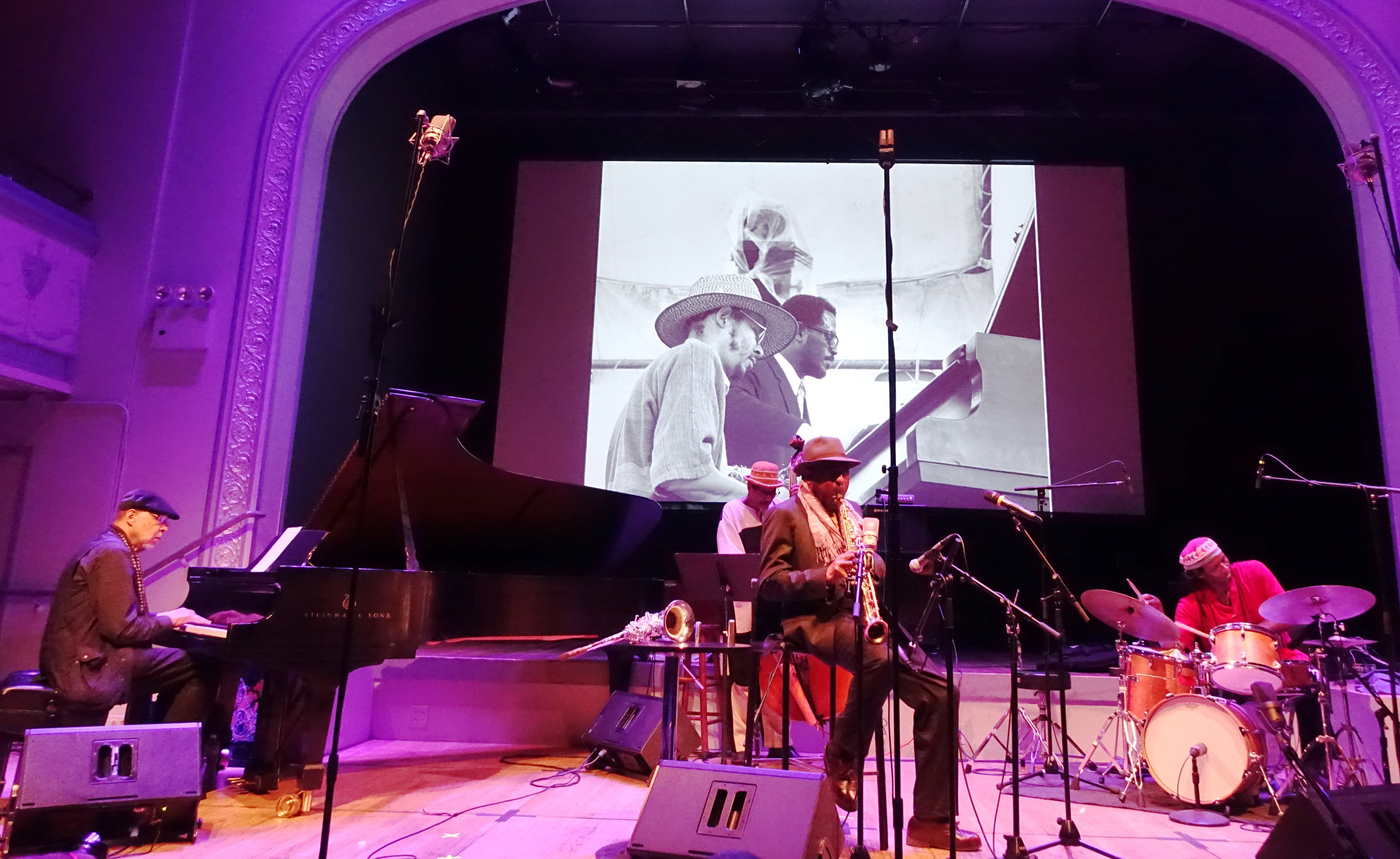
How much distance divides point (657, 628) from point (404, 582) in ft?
4.76

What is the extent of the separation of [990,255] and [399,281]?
17.6 feet

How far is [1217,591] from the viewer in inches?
229

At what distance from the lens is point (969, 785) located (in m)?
5.35

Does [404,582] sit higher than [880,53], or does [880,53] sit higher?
[880,53]

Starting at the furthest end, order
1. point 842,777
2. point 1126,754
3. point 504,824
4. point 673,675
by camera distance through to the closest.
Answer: point 1126,754 < point 673,675 < point 504,824 < point 842,777

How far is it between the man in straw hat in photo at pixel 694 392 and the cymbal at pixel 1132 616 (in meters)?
3.32

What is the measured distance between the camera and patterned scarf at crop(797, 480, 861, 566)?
14.1 feet

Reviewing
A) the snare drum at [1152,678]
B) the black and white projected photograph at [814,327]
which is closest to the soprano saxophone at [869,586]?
the snare drum at [1152,678]

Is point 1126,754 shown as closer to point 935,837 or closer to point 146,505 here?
point 935,837

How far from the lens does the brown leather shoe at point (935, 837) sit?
12.4 ft

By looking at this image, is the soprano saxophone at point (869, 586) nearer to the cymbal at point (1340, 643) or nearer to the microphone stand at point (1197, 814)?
the microphone stand at point (1197, 814)

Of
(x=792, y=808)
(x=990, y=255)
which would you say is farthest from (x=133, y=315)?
(x=990, y=255)

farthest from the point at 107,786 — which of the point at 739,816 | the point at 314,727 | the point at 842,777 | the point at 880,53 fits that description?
the point at 880,53

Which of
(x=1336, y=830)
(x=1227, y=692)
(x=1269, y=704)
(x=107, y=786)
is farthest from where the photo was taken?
(x=1227, y=692)
